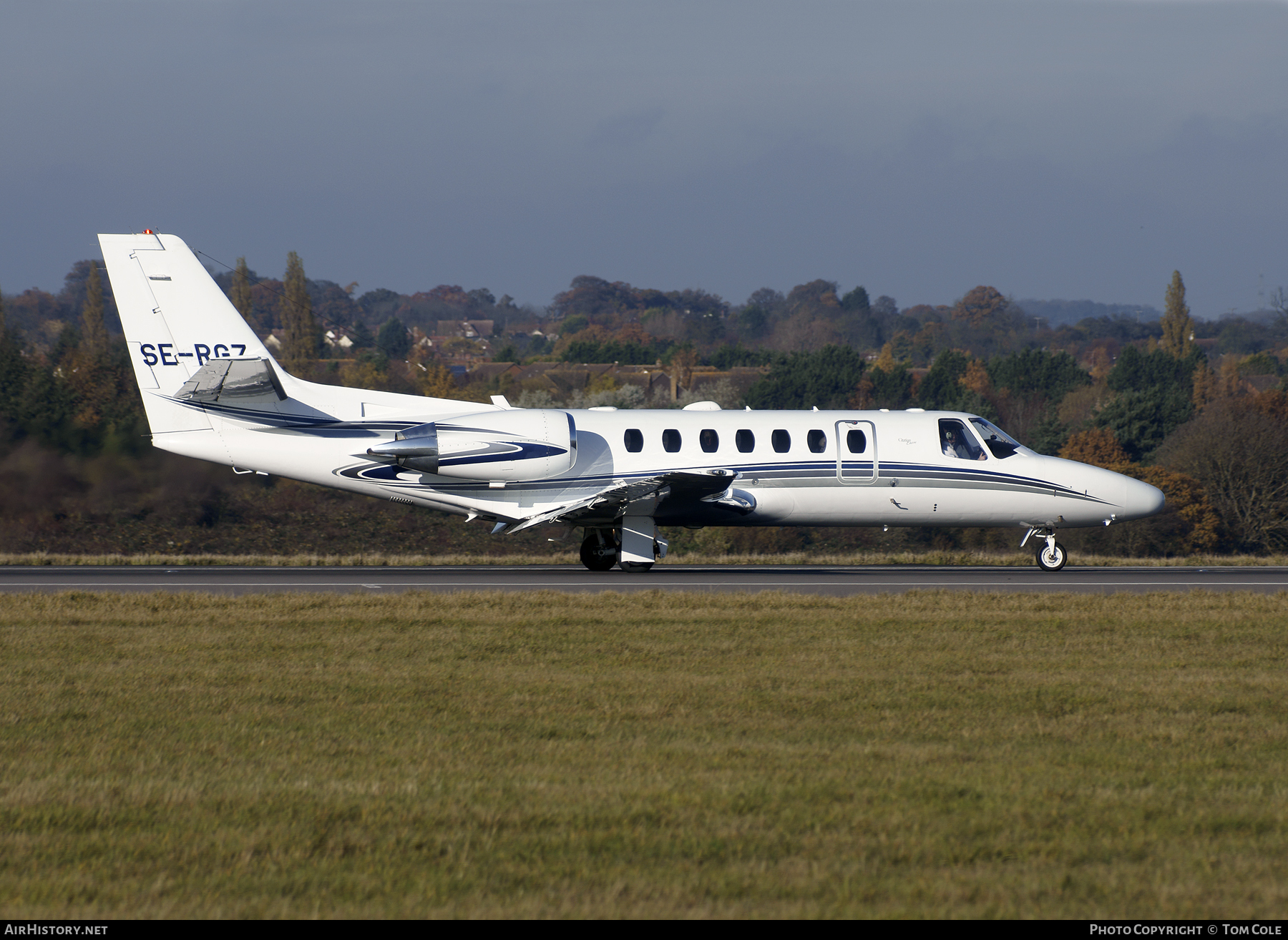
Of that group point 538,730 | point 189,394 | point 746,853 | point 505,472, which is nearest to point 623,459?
point 505,472

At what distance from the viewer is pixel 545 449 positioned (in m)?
22.7

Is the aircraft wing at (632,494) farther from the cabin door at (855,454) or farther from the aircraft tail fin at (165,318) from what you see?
the aircraft tail fin at (165,318)

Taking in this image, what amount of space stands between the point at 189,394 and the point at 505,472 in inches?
216

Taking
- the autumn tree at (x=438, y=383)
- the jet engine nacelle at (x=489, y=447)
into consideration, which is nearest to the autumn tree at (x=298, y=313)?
the autumn tree at (x=438, y=383)

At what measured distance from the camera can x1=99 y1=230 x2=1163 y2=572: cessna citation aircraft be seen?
2222cm

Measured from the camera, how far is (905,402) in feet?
244

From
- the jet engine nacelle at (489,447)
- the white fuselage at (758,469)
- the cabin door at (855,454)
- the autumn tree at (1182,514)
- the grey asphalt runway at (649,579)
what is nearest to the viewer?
the grey asphalt runway at (649,579)

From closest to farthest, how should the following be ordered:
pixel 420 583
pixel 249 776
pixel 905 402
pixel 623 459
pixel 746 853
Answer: pixel 746 853 < pixel 249 776 < pixel 420 583 < pixel 623 459 < pixel 905 402

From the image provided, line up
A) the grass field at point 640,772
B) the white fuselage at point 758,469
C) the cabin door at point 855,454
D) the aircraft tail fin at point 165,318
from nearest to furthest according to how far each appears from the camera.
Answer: the grass field at point 640,772 < the aircraft tail fin at point 165,318 < the white fuselage at point 758,469 < the cabin door at point 855,454

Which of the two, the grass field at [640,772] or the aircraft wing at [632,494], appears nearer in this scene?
the grass field at [640,772]

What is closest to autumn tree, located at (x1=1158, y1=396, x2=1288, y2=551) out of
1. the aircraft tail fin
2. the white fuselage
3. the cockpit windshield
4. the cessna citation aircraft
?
the white fuselage

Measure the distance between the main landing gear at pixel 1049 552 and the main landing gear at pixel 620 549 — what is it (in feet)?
24.9

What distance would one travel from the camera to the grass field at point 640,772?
5914mm

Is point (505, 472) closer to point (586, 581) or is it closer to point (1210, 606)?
point (586, 581)
